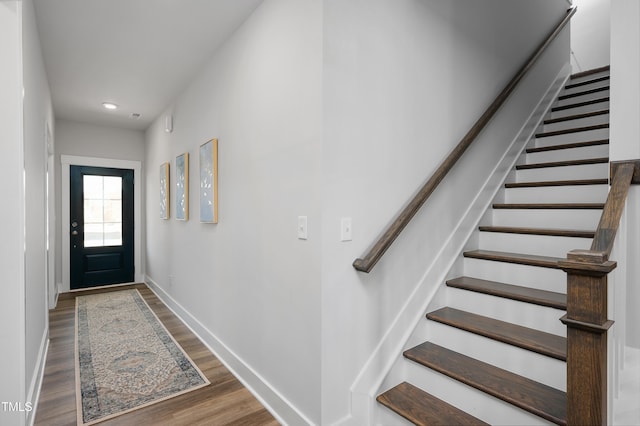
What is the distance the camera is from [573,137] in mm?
3064

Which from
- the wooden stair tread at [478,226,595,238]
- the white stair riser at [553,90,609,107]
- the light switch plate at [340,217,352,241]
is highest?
the white stair riser at [553,90,609,107]

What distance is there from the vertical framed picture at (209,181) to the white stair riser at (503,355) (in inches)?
75.4

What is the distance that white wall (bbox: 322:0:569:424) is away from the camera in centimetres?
172

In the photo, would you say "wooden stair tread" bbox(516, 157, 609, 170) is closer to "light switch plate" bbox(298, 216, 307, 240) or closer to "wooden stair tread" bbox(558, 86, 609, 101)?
"wooden stair tread" bbox(558, 86, 609, 101)

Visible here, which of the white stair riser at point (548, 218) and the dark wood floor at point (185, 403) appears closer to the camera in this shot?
the dark wood floor at point (185, 403)

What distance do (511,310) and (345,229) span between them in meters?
1.09

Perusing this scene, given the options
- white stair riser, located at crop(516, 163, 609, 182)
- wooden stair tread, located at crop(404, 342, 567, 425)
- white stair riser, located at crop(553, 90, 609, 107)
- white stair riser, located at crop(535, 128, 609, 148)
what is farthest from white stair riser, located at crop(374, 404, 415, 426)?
white stair riser, located at crop(553, 90, 609, 107)

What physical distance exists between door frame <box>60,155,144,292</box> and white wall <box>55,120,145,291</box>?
0.17 ft

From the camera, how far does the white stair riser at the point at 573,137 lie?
9.56ft

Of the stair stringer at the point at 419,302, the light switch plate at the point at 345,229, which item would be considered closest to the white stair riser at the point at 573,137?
the stair stringer at the point at 419,302

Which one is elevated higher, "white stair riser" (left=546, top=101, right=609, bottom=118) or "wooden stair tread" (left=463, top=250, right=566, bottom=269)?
"white stair riser" (left=546, top=101, right=609, bottom=118)

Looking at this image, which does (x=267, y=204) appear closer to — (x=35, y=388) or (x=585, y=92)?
(x=35, y=388)

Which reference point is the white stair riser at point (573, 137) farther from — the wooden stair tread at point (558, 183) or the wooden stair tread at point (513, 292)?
the wooden stair tread at point (513, 292)

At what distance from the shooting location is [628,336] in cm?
177
